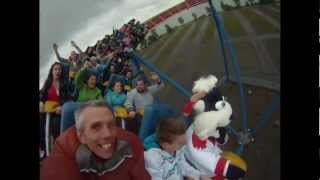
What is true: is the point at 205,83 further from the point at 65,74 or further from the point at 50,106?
the point at 50,106

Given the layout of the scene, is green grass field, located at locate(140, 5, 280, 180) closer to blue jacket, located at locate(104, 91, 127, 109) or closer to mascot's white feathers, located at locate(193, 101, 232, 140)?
mascot's white feathers, located at locate(193, 101, 232, 140)

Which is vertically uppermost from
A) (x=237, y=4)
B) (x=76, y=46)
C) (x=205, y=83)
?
(x=237, y=4)

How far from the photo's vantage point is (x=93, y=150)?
4.80 m

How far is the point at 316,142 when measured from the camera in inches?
209

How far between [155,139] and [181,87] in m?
0.44

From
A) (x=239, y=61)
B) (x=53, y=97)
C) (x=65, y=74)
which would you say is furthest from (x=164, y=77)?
(x=53, y=97)

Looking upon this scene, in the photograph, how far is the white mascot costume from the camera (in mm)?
5047

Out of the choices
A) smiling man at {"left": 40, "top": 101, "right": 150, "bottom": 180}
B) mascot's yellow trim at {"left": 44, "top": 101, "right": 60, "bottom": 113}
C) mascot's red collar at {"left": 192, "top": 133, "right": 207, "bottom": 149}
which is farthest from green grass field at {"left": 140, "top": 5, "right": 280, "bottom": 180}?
mascot's yellow trim at {"left": 44, "top": 101, "right": 60, "bottom": 113}

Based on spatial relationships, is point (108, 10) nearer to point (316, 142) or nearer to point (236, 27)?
point (236, 27)

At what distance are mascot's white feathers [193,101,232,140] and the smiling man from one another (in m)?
0.50

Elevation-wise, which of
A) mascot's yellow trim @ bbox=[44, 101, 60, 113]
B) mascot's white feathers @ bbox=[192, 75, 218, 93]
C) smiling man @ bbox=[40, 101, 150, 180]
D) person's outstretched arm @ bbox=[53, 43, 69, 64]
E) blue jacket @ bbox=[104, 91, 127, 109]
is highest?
person's outstretched arm @ bbox=[53, 43, 69, 64]

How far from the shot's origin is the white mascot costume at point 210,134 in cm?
505

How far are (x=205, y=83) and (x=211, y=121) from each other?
29cm
